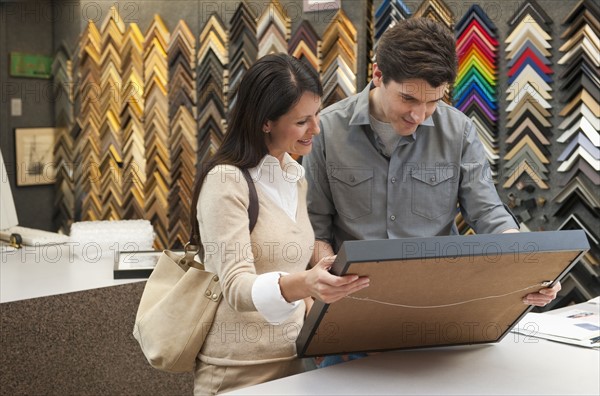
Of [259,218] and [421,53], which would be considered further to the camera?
[421,53]

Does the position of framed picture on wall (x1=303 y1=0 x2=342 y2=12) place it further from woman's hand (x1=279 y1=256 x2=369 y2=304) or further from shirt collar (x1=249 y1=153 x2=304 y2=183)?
woman's hand (x1=279 y1=256 x2=369 y2=304)

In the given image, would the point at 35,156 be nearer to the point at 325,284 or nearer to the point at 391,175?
the point at 391,175

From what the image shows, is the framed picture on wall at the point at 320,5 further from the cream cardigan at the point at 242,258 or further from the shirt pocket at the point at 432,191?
the cream cardigan at the point at 242,258

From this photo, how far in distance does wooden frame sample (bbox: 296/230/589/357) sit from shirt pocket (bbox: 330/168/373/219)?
1.57ft

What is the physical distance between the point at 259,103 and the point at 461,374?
80 cm

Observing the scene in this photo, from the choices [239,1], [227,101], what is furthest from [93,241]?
[239,1]

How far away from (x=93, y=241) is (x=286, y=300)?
205cm

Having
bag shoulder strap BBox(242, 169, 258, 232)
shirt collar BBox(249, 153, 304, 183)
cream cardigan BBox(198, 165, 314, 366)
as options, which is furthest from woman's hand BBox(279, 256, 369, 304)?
shirt collar BBox(249, 153, 304, 183)

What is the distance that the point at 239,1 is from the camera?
4.89 metres

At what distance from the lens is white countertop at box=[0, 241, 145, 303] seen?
9.20 ft

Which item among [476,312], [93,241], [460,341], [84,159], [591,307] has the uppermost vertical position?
[476,312]

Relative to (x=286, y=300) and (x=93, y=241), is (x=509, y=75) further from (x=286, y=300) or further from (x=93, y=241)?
(x=286, y=300)

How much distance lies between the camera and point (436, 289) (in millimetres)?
1629

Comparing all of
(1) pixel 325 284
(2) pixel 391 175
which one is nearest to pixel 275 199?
(1) pixel 325 284
